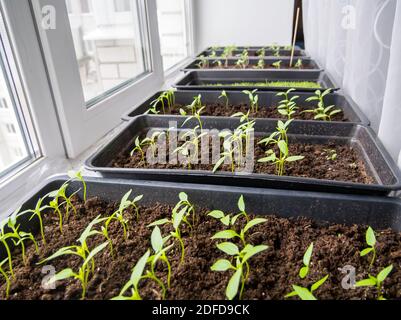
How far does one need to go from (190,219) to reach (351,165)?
0.44 meters

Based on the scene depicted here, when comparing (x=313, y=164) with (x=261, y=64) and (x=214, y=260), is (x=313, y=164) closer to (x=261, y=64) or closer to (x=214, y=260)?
(x=214, y=260)

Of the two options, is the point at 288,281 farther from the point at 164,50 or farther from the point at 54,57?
the point at 164,50

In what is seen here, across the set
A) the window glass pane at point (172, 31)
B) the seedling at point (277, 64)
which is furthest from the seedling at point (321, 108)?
the window glass pane at point (172, 31)

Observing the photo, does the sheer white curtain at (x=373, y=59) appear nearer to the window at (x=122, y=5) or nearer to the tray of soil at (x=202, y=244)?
the tray of soil at (x=202, y=244)

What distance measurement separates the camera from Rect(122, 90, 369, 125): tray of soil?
104 centimetres

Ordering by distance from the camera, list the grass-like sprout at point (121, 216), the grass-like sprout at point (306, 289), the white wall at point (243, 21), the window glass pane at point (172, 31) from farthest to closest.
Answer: the white wall at point (243, 21) → the window glass pane at point (172, 31) → the grass-like sprout at point (121, 216) → the grass-like sprout at point (306, 289)

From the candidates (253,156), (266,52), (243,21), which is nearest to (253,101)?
(253,156)

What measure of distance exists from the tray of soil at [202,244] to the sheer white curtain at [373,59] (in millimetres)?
224

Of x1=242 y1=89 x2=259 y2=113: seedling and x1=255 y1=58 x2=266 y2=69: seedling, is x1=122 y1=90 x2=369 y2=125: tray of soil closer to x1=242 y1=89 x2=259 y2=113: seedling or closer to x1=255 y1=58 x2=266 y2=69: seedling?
x1=242 y1=89 x2=259 y2=113: seedling

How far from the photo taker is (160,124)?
975 mm

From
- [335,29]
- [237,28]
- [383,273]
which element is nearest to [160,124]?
[383,273]

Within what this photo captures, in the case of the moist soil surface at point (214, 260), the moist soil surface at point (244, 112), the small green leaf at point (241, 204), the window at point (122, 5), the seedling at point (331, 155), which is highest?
the window at point (122, 5)

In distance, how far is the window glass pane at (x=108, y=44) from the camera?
43.4 inches

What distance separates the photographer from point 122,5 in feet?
4.61
